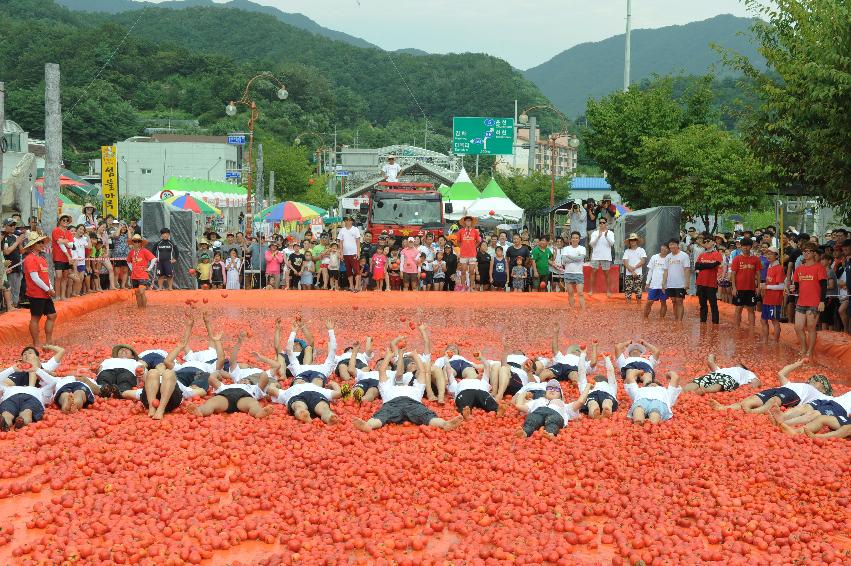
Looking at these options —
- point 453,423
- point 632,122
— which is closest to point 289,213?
point 632,122

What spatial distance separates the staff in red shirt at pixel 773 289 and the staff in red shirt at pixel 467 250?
887cm

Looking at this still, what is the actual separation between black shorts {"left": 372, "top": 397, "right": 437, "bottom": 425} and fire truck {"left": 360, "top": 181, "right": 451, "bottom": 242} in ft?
65.8

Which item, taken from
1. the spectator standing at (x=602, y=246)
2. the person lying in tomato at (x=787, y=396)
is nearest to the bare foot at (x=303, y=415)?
the person lying in tomato at (x=787, y=396)

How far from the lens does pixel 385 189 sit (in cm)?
3156

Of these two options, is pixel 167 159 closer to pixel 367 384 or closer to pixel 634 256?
pixel 634 256

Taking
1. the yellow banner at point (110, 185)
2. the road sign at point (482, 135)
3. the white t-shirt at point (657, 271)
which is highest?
the road sign at point (482, 135)

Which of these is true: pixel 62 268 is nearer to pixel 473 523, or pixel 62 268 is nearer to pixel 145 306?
pixel 145 306

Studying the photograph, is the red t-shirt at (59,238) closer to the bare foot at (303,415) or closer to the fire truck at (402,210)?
the bare foot at (303,415)

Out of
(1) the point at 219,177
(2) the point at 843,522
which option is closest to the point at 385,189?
(2) the point at 843,522

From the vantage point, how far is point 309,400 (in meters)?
10.8

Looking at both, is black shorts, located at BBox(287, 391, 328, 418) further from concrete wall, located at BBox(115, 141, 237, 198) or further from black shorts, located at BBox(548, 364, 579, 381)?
concrete wall, located at BBox(115, 141, 237, 198)

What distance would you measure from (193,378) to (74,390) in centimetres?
150

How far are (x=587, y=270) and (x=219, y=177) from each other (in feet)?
243

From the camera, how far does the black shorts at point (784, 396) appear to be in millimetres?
11438
